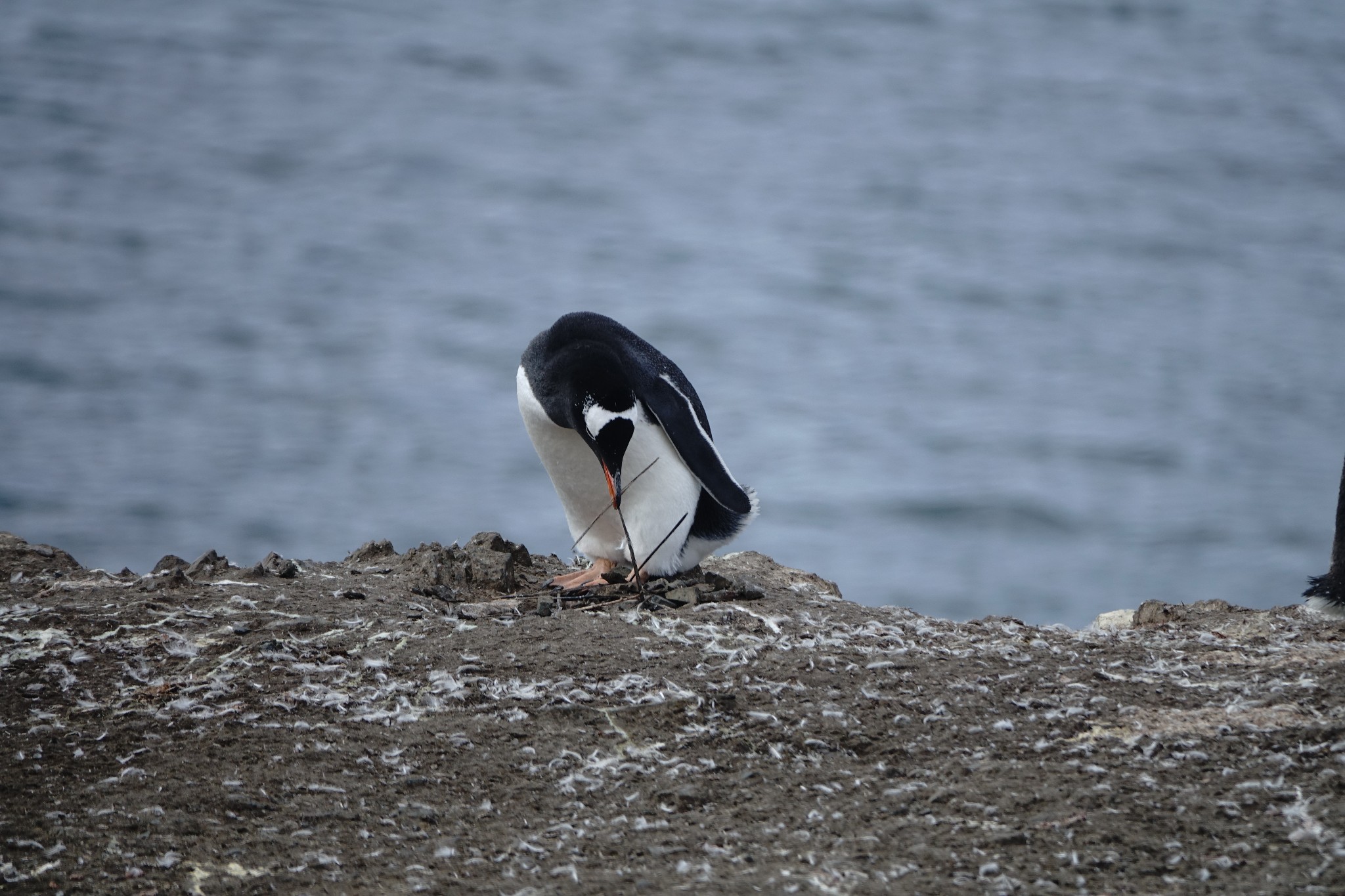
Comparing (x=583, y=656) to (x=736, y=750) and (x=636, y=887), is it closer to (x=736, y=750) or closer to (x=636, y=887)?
(x=736, y=750)

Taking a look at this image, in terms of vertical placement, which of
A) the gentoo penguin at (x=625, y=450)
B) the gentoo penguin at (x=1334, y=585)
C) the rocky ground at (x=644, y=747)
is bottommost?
the rocky ground at (x=644, y=747)

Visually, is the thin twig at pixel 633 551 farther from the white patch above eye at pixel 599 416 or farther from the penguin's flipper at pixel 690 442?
the white patch above eye at pixel 599 416

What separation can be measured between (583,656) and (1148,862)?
1.74 meters

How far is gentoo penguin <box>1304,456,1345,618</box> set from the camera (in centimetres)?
418

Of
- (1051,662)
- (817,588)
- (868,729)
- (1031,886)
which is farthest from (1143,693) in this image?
(817,588)

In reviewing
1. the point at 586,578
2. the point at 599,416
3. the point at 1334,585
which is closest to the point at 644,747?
the point at 599,416

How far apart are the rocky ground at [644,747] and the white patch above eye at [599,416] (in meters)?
0.65

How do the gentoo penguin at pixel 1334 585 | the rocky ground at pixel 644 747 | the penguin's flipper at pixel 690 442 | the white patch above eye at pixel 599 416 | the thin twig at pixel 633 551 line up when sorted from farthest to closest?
the penguin's flipper at pixel 690 442 < the thin twig at pixel 633 551 < the white patch above eye at pixel 599 416 < the gentoo penguin at pixel 1334 585 < the rocky ground at pixel 644 747

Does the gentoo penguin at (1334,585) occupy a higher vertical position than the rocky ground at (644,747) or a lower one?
higher

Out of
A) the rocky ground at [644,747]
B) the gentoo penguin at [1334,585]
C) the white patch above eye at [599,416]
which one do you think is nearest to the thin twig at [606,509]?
the white patch above eye at [599,416]

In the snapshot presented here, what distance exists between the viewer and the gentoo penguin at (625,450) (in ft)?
15.2

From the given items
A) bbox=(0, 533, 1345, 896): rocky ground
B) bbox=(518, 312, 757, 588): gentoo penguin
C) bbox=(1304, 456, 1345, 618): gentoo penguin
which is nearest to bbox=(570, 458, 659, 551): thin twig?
bbox=(518, 312, 757, 588): gentoo penguin

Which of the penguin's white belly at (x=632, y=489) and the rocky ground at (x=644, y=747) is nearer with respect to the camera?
the rocky ground at (x=644, y=747)

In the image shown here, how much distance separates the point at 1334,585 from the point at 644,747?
2.52m
